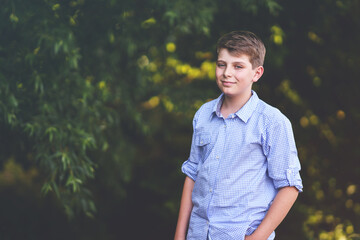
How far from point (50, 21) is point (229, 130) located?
1711mm

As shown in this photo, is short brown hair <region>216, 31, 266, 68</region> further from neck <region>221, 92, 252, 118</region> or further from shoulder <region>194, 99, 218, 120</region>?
shoulder <region>194, 99, 218, 120</region>

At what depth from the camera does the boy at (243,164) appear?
185 centimetres

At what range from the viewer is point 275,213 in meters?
1.84

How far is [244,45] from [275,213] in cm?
67

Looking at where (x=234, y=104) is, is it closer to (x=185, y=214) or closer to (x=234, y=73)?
(x=234, y=73)

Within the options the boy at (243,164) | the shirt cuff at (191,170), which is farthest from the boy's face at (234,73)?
the shirt cuff at (191,170)

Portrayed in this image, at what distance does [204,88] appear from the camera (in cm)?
505

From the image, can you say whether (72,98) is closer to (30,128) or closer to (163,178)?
(30,128)

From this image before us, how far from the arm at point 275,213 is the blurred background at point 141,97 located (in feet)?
5.35

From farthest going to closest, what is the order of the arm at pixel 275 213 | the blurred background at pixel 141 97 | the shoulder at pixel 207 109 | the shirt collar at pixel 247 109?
the blurred background at pixel 141 97 < the shoulder at pixel 207 109 < the shirt collar at pixel 247 109 < the arm at pixel 275 213

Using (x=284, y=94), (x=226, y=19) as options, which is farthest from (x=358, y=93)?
(x=226, y=19)

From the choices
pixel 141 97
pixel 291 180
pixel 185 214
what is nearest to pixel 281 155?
pixel 291 180

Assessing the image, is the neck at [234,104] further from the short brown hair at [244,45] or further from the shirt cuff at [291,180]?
the shirt cuff at [291,180]

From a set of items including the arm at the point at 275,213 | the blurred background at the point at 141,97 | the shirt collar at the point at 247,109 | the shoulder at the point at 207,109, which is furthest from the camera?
the blurred background at the point at 141,97
